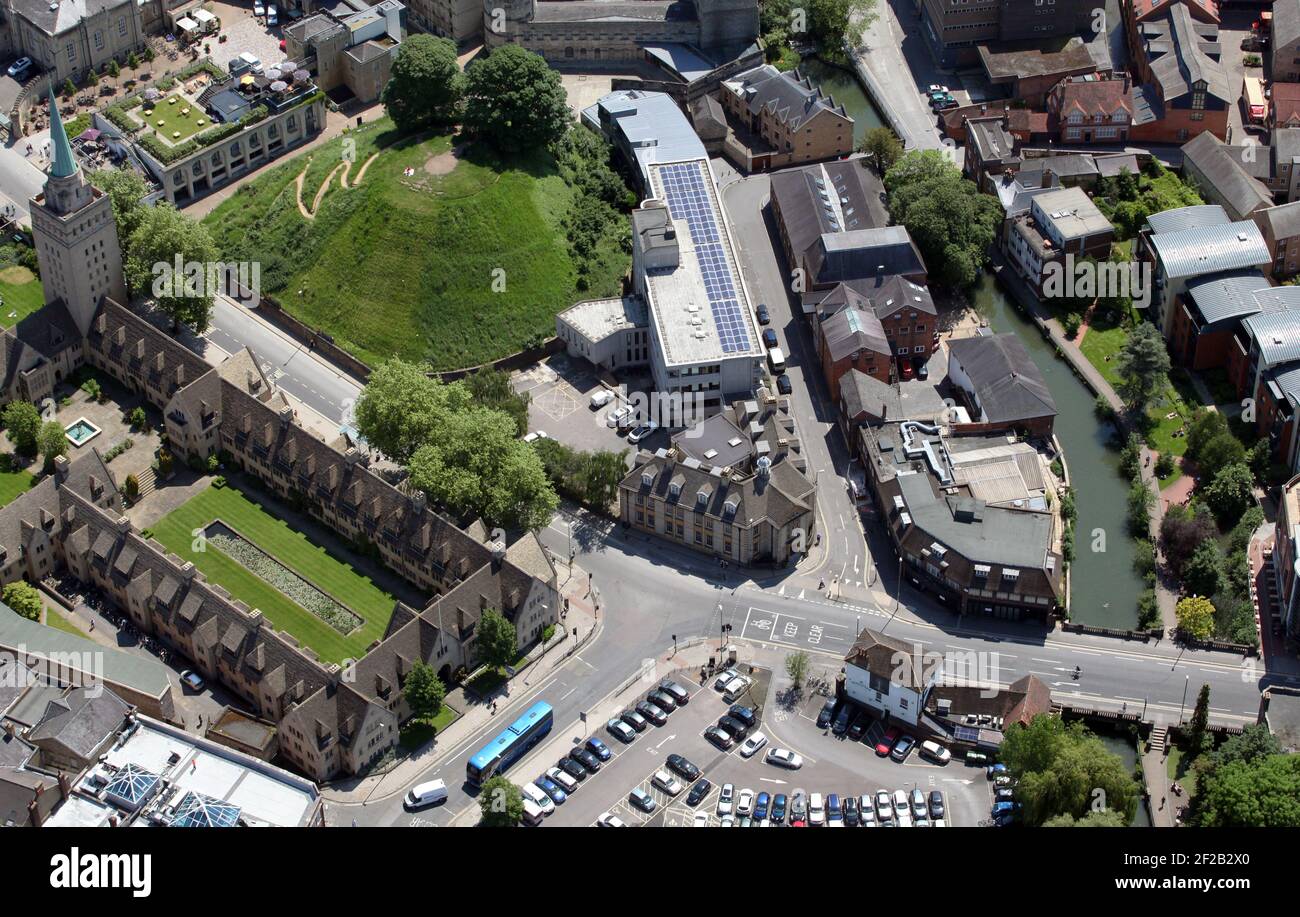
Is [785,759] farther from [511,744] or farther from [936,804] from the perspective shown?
[511,744]

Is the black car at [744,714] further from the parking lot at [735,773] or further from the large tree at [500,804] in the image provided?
the large tree at [500,804]

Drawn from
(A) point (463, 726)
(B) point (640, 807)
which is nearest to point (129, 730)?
(A) point (463, 726)

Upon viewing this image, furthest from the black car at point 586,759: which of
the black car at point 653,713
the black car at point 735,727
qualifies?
the black car at point 735,727

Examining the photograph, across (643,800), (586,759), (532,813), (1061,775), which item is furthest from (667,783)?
(1061,775)

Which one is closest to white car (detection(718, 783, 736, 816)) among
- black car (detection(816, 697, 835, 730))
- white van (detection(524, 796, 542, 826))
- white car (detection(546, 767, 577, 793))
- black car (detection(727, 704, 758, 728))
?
black car (detection(727, 704, 758, 728))

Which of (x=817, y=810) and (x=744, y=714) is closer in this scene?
(x=817, y=810)

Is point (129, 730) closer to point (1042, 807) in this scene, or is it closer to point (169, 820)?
point (169, 820)

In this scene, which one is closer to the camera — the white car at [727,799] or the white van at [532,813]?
the white van at [532,813]
